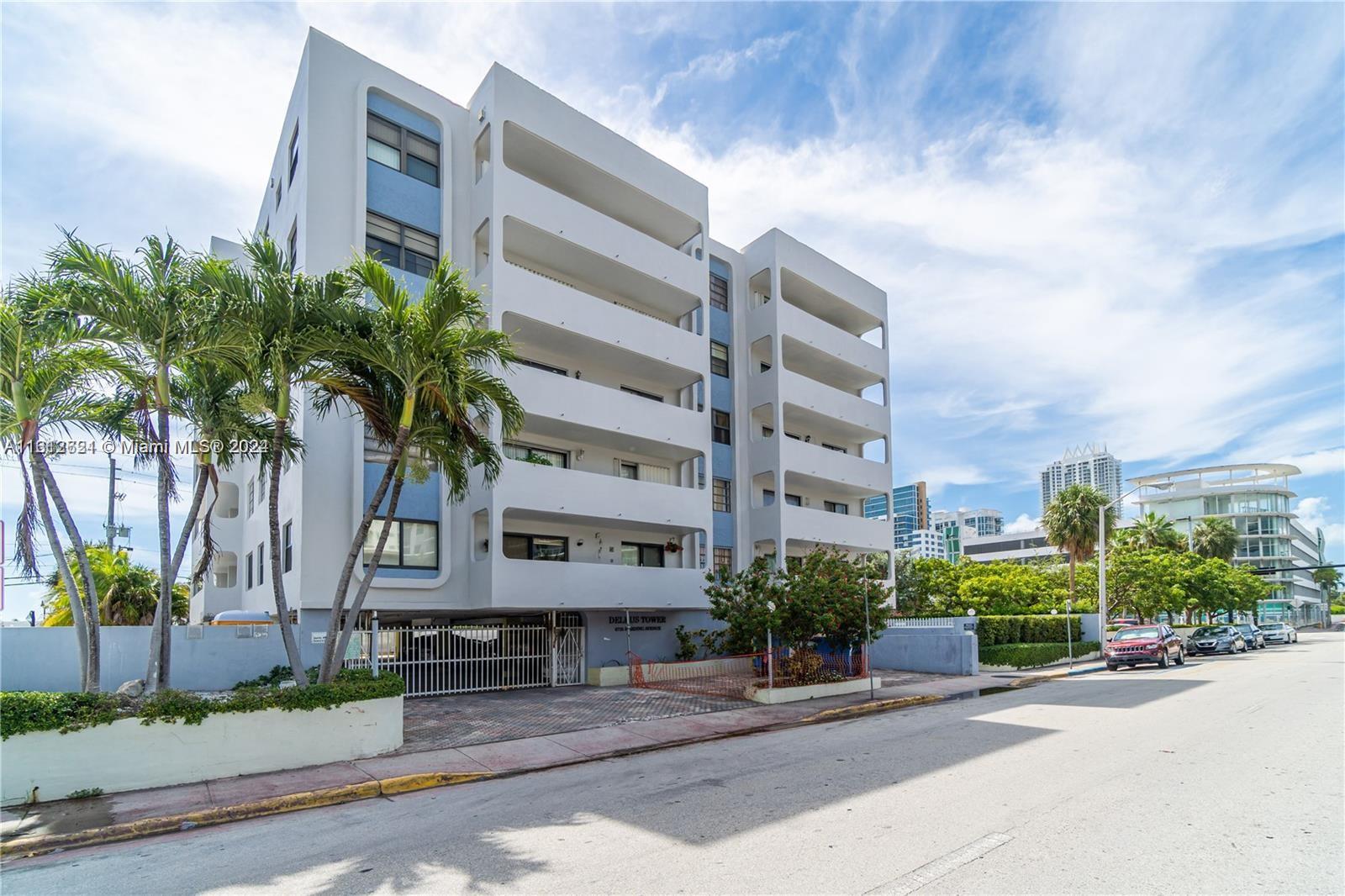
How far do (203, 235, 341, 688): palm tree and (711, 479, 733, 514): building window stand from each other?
18.8 meters

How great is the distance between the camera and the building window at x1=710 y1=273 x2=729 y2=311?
3203 centimetres

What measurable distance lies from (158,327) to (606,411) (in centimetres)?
1341

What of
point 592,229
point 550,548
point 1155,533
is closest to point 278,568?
point 550,548

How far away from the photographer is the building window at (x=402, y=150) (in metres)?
22.5

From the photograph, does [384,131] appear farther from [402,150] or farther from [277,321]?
[277,321]

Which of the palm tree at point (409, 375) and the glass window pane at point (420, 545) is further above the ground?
the palm tree at point (409, 375)

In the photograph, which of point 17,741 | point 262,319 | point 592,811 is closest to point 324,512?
point 262,319

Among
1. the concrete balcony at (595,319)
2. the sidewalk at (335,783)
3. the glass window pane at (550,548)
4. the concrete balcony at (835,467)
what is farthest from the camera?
the concrete balcony at (835,467)

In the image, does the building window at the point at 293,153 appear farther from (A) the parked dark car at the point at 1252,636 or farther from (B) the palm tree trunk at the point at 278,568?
(A) the parked dark car at the point at 1252,636

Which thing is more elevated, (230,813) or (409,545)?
(409,545)

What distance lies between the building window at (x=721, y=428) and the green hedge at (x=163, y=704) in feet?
61.5

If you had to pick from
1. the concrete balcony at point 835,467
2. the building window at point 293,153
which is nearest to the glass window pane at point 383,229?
the building window at point 293,153

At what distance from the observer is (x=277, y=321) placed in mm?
12570

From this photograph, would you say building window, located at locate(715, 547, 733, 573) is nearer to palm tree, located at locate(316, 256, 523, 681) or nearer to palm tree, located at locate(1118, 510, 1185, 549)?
palm tree, located at locate(316, 256, 523, 681)
